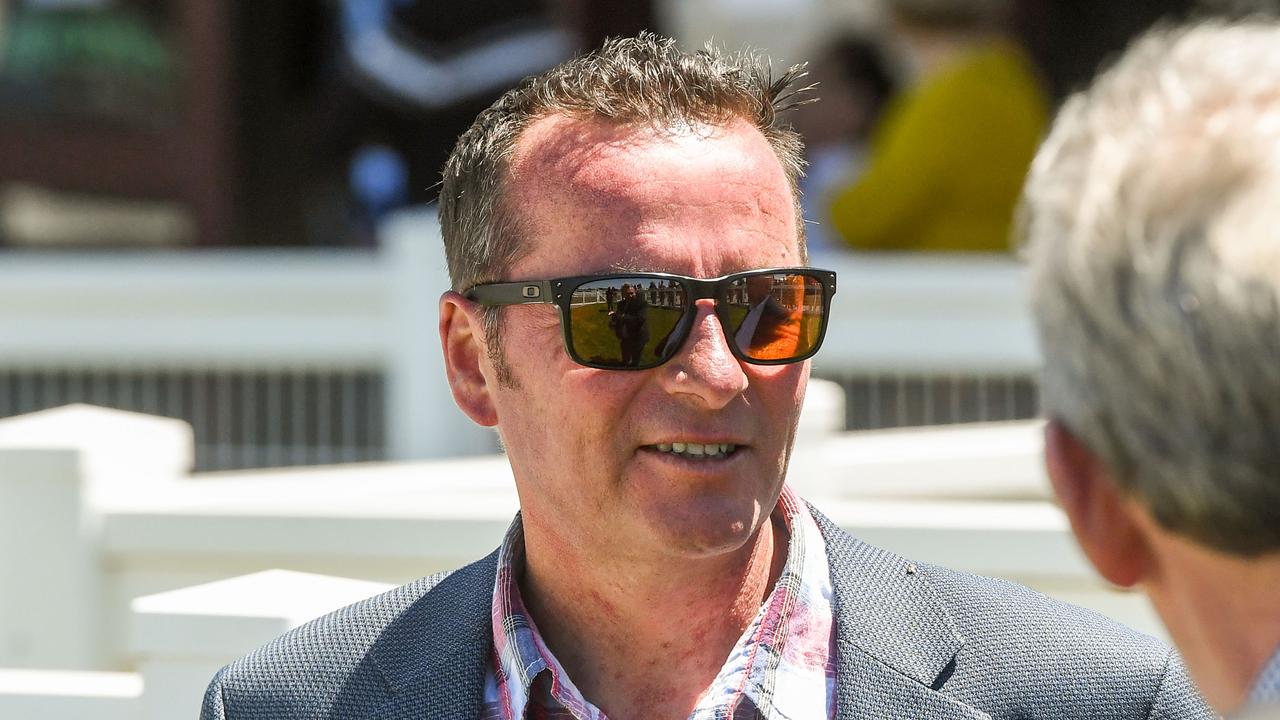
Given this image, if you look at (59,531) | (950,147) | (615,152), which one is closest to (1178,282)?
(615,152)

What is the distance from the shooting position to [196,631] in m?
2.31

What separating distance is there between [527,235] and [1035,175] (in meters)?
0.89

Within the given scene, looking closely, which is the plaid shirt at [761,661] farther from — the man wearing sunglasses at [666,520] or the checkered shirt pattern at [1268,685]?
the checkered shirt pattern at [1268,685]

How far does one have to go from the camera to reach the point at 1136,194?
3.73 ft

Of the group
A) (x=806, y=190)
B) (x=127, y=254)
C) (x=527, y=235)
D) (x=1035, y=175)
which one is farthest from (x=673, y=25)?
(x=1035, y=175)

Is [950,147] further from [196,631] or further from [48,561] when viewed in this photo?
[196,631]

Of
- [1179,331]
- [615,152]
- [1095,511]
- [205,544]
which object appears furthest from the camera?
[205,544]

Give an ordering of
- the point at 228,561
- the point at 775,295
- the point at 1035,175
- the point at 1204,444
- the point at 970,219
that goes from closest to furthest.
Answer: the point at 1204,444 < the point at 1035,175 < the point at 775,295 < the point at 228,561 < the point at 970,219

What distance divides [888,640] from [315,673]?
0.71 m

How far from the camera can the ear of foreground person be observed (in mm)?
1086

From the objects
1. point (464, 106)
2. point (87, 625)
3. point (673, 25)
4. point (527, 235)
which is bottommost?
point (87, 625)

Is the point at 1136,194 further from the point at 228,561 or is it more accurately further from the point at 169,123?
the point at 169,123

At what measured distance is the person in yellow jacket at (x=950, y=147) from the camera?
15.3 feet

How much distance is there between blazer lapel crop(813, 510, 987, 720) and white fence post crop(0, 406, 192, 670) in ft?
4.73
